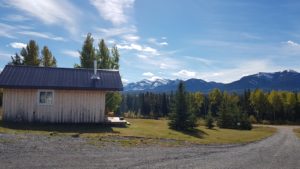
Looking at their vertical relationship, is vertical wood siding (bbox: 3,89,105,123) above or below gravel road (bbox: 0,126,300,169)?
above

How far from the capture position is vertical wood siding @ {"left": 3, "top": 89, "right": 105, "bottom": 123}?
81.4ft

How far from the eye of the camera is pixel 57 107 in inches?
998

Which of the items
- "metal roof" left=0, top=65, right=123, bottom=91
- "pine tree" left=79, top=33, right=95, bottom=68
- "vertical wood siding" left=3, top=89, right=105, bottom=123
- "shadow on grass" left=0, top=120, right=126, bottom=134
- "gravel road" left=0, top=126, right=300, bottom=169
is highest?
"pine tree" left=79, top=33, right=95, bottom=68

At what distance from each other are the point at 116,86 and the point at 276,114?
89.2 meters

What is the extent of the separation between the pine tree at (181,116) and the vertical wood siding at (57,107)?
8.49m

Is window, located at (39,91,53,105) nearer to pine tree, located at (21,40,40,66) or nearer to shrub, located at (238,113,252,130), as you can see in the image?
pine tree, located at (21,40,40,66)

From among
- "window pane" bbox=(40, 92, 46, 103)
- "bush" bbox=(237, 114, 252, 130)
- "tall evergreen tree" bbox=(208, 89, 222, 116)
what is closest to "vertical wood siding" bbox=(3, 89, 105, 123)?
"window pane" bbox=(40, 92, 46, 103)

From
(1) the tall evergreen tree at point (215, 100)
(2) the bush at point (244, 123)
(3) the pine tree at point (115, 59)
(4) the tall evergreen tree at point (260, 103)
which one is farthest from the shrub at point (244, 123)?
(1) the tall evergreen tree at point (215, 100)

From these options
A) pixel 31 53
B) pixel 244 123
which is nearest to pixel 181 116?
pixel 31 53

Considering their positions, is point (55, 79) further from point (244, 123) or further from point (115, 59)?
point (244, 123)

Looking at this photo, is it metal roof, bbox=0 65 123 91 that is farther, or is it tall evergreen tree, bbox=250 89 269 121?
tall evergreen tree, bbox=250 89 269 121

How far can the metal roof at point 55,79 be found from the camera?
81.2 feet

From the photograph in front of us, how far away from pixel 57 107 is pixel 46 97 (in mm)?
1085

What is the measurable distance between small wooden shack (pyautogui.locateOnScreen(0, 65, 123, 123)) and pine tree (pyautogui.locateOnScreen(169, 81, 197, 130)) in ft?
25.8
